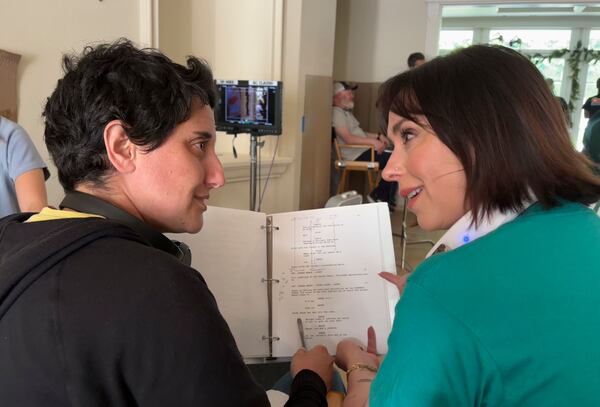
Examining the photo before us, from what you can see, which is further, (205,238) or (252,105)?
(252,105)

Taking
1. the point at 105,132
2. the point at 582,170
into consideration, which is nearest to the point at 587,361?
the point at 582,170

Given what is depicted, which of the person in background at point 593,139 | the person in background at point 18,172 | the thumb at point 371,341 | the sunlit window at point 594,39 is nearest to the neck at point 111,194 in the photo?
the thumb at point 371,341

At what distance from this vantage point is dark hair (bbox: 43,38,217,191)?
0.73 m

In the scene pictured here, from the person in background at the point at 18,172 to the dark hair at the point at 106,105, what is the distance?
827 millimetres

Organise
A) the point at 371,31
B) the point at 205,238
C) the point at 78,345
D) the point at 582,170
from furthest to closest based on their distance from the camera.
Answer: the point at 371,31
the point at 205,238
the point at 582,170
the point at 78,345

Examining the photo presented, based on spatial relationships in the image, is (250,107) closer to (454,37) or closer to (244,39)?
(244,39)

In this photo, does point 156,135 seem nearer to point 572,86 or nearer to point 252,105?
point 252,105

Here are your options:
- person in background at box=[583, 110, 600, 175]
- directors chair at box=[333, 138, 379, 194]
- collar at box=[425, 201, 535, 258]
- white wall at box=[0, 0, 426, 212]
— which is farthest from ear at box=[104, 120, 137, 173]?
person in background at box=[583, 110, 600, 175]

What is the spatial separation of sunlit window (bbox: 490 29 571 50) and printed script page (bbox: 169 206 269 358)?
786cm

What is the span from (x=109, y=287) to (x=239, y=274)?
61 centimetres

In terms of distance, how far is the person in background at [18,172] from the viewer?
1503mm

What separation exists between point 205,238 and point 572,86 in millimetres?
8180

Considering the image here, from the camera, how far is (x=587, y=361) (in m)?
0.60

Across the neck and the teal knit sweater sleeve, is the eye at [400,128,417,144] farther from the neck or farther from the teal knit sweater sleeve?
the neck
